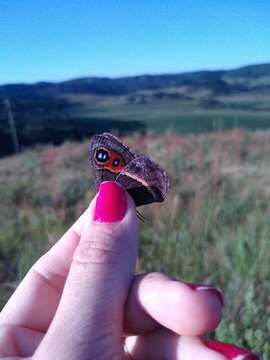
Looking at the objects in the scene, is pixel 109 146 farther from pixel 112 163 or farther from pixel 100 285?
pixel 100 285

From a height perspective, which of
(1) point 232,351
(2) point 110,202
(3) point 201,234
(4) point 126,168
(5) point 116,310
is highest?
(4) point 126,168

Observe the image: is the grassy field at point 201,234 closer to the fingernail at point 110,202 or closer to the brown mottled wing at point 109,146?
the fingernail at point 110,202

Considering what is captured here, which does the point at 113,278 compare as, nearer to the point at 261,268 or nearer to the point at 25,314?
the point at 25,314

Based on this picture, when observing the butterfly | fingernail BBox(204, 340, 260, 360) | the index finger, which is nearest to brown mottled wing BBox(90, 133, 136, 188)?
the butterfly

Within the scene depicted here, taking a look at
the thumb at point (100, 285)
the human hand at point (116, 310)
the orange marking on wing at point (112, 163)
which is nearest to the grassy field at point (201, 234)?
the human hand at point (116, 310)

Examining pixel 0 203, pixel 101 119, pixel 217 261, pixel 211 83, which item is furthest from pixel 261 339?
pixel 211 83

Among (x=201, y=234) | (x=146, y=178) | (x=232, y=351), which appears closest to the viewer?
(x=232, y=351)

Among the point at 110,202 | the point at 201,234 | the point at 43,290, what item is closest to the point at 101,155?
the point at 110,202
